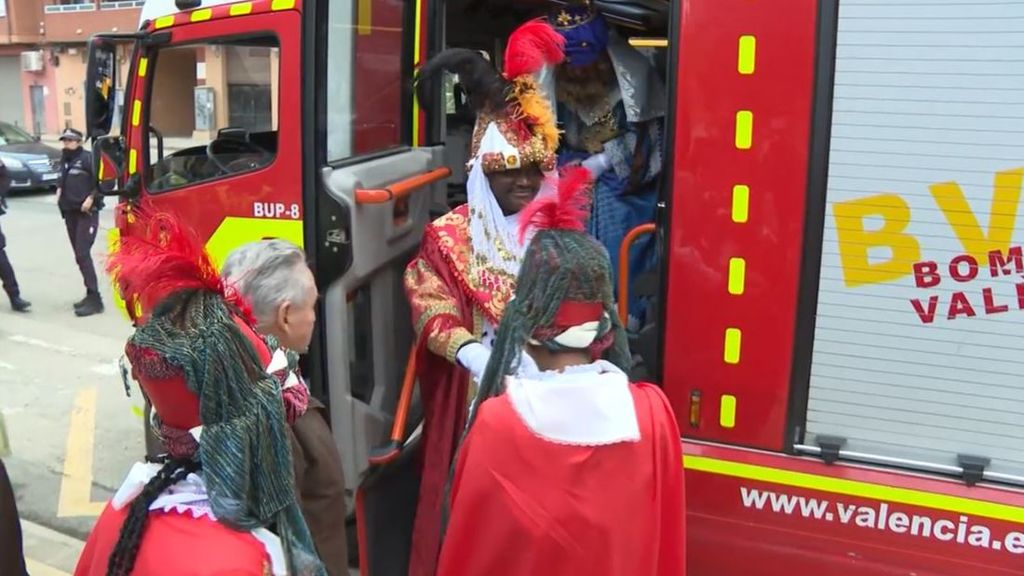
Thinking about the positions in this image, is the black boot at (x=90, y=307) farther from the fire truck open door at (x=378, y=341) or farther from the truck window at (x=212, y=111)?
the fire truck open door at (x=378, y=341)

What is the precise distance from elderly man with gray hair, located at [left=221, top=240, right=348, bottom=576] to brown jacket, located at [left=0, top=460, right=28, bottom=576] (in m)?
0.77

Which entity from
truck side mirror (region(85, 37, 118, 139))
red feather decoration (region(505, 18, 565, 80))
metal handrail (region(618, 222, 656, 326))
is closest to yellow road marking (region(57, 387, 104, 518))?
truck side mirror (region(85, 37, 118, 139))

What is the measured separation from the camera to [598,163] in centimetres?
330

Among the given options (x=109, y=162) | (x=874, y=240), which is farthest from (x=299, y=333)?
(x=109, y=162)

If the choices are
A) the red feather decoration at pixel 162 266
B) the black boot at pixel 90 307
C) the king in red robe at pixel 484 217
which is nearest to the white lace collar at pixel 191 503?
the red feather decoration at pixel 162 266

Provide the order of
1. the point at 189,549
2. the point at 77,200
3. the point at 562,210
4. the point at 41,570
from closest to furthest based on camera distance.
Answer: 1. the point at 189,549
2. the point at 562,210
3. the point at 41,570
4. the point at 77,200

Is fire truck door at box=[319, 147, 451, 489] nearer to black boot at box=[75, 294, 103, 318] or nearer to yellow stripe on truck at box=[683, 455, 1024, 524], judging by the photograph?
yellow stripe on truck at box=[683, 455, 1024, 524]

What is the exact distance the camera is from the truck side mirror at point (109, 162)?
11.9 feet

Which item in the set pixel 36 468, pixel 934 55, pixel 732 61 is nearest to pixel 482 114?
pixel 732 61

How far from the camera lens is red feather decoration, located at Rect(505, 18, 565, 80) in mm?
2850

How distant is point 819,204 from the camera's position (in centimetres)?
222

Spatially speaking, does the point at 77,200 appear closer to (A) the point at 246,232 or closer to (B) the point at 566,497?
(A) the point at 246,232

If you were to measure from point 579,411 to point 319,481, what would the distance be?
0.67m

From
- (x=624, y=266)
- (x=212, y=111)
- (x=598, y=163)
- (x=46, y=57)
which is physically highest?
(x=46, y=57)
